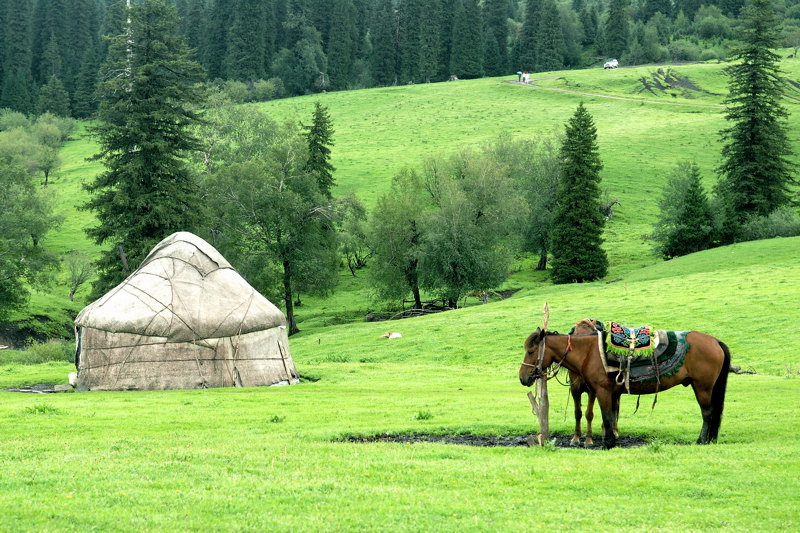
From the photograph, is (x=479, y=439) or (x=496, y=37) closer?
(x=479, y=439)

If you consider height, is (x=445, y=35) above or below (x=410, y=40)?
above

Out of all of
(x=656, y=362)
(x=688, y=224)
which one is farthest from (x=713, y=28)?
(x=656, y=362)

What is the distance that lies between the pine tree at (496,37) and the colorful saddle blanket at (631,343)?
453 feet

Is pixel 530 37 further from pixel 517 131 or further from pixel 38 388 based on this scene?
pixel 38 388

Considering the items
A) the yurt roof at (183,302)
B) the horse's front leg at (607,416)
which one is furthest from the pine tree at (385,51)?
the horse's front leg at (607,416)

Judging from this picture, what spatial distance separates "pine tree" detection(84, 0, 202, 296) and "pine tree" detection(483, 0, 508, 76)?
362 feet

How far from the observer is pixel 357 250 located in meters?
70.3

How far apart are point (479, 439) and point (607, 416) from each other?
281cm

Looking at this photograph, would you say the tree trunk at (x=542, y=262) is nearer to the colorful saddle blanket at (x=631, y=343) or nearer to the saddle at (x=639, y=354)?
the saddle at (x=639, y=354)

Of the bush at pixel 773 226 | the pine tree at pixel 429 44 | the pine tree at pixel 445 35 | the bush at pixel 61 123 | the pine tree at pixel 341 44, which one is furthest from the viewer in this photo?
the pine tree at pixel 341 44

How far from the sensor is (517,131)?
98312 millimetres

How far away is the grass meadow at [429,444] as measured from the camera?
979 centimetres

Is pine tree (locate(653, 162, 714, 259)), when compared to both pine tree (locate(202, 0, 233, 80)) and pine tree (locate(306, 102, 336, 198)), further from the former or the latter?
pine tree (locate(202, 0, 233, 80))

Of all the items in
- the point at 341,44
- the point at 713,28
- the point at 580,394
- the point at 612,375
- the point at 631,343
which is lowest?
the point at 580,394
